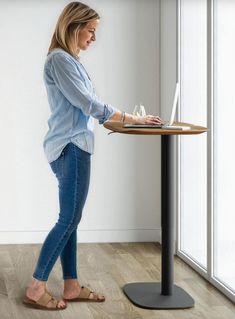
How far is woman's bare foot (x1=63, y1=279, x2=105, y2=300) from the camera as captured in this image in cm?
340

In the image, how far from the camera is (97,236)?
4.86 m

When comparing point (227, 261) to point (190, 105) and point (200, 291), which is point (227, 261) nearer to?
point (200, 291)

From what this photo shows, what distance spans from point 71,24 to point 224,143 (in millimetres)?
1006

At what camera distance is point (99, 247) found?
15.4 ft

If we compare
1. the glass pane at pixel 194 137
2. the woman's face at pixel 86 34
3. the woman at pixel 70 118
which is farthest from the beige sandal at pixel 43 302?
the woman's face at pixel 86 34

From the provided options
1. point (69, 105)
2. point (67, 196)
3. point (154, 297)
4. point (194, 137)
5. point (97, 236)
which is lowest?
point (154, 297)

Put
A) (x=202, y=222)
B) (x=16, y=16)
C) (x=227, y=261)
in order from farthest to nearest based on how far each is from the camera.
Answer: (x=16, y=16) < (x=202, y=222) < (x=227, y=261)

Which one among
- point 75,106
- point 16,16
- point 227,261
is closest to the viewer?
point 75,106

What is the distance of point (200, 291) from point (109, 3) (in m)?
2.13

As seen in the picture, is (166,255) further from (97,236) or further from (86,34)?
(97,236)

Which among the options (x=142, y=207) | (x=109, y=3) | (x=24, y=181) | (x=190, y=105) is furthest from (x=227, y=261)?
(x=109, y=3)

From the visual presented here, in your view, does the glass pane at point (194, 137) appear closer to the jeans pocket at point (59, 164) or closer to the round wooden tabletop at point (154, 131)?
the round wooden tabletop at point (154, 131)

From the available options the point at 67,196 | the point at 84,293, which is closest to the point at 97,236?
the point at 84,293

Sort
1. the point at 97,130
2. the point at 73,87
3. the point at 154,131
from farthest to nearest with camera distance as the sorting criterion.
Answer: the point at 97,130 < the point at 73,87 < the point at 154,131
